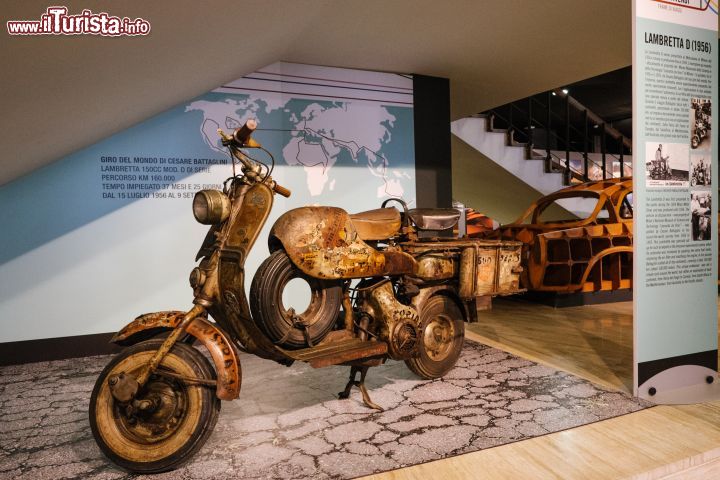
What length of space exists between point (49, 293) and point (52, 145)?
1.36 metres

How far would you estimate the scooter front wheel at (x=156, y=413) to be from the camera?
91.7 inches

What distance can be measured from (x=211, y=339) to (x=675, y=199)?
8.94 ft

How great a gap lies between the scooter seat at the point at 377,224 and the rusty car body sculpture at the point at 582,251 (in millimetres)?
2833

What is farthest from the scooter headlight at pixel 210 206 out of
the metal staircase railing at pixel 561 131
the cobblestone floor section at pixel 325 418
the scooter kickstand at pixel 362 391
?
the metal staircase railing at pixel 561 131

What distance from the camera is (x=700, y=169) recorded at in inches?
126

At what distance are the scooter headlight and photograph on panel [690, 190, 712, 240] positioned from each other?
2.73 m

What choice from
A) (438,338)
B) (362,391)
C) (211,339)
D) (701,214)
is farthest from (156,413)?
(701,214)

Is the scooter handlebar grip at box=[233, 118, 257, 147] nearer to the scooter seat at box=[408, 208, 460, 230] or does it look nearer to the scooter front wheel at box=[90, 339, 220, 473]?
the scooter front wheel at box=[90, 339, 220, 473]

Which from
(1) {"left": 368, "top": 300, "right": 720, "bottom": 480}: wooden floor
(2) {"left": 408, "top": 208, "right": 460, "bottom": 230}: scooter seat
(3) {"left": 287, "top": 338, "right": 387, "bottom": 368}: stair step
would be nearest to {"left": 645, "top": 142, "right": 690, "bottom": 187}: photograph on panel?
(2) {"left": 408, "top": 208, "right": 460, "bottom": 230}: scooter seat

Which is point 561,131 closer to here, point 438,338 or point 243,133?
point 438,338

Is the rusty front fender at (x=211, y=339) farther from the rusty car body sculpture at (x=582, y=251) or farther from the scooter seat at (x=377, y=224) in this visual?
the rusty car body sculpture at (x=582, y=251)

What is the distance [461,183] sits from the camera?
10133mm

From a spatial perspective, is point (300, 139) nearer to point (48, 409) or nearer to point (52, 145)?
point (52, 145)

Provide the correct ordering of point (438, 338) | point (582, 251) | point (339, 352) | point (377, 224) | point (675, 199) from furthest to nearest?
1. point (582, 251)
2. point (438, 338)
3. point (377, 224)
4. point (675, 199)
5. point (339, 352)
